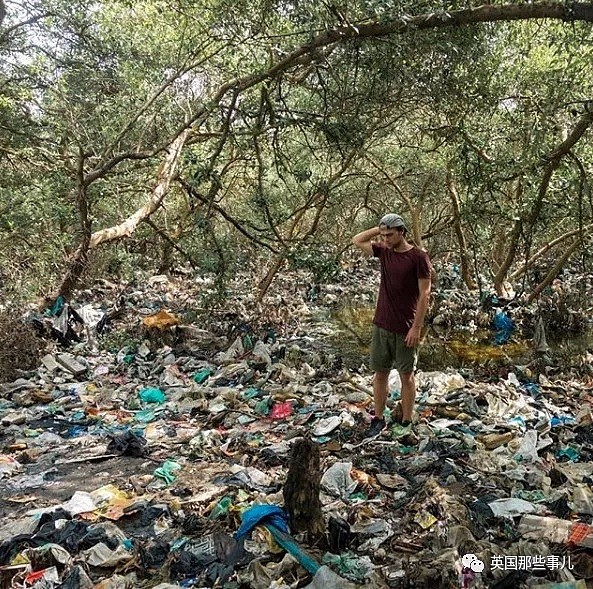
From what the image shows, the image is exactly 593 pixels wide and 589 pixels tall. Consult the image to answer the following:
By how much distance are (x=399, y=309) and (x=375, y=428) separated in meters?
0.96

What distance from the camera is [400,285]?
444 centimetres

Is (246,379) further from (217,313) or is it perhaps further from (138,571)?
(138,571)

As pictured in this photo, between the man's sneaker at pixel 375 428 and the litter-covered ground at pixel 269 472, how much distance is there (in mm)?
87

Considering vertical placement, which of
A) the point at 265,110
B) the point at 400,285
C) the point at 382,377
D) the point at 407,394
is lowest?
the point at 407,394

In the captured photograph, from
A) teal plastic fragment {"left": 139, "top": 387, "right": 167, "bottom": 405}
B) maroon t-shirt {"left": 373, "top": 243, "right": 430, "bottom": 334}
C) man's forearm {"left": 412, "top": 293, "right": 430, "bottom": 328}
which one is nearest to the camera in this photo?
man's forearm {"left": 412, "top": 293, "right": 430, "bottom": 328}

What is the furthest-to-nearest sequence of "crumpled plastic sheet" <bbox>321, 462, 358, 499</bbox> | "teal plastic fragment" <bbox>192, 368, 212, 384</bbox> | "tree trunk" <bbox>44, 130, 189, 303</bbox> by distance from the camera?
"tree trunk" <bbox>44, 130, 189, 303</bbox>, "teal plastic fragment" <bbox>192, 368, 212, 384</bbox>, "crumpled plastic sheet" <bbox>321, 462, 358, 499</bbox>

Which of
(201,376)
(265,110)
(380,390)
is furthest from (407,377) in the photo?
(201,376)

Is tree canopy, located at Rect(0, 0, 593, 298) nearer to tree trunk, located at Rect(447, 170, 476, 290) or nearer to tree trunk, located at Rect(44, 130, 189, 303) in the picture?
tree trunk, located at Rect(44, 130, 189, 303)

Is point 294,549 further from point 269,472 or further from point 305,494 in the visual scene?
point 269,472

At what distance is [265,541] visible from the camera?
3.05 metres

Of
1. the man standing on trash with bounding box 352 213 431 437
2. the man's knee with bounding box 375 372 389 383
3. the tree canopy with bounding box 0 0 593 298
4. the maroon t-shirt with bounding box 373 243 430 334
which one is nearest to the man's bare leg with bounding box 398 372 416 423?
the man standing on trash with bounding box 352 213 431 437

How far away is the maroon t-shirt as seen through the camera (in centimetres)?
436

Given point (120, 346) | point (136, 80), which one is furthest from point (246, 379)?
point (136, 80)

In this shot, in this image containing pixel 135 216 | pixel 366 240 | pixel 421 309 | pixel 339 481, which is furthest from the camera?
pixel 135 216
